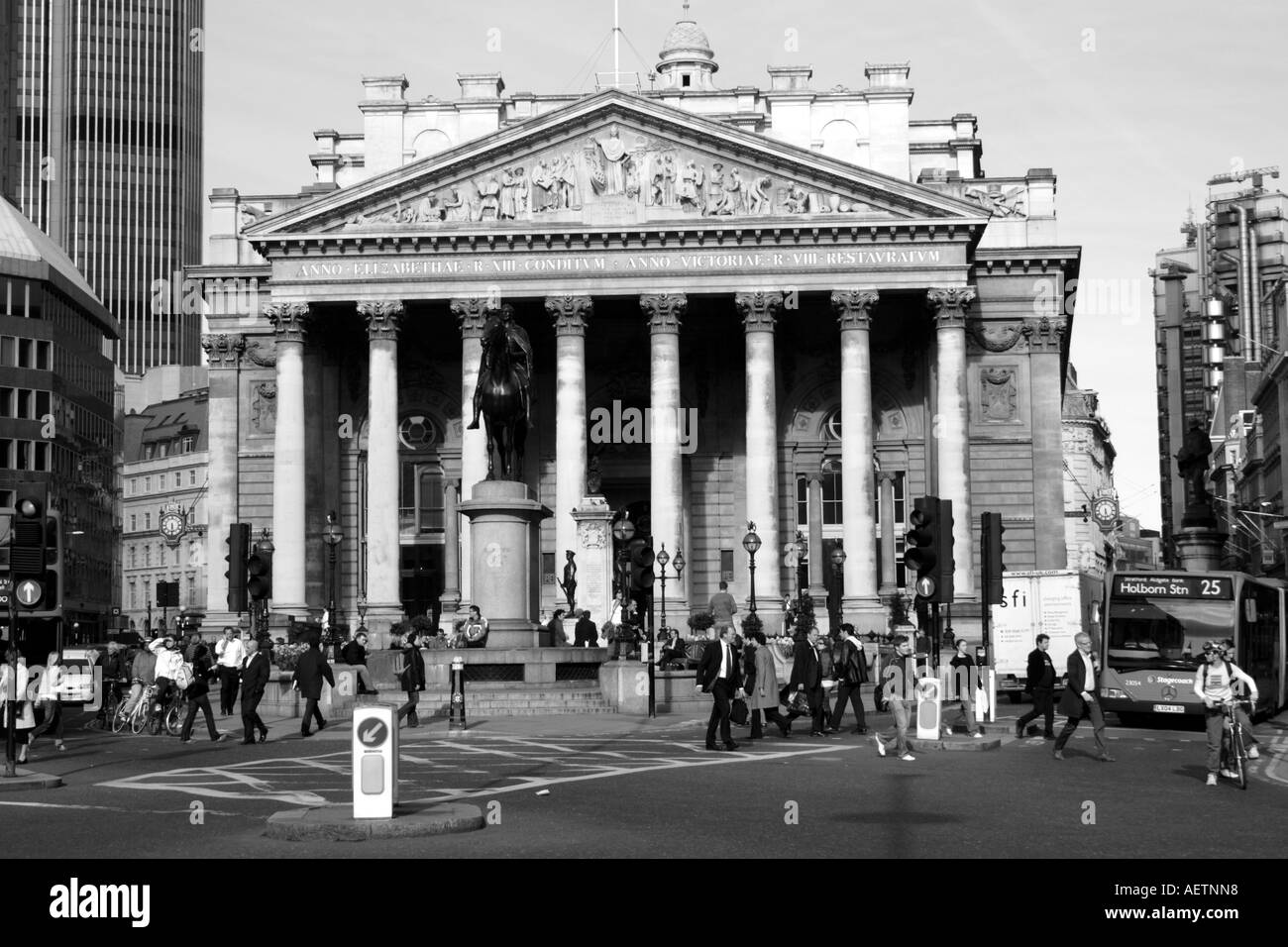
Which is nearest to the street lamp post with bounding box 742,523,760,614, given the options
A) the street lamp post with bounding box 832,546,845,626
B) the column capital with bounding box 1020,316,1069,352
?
the street lamp post with bounding box 832,546,845,626

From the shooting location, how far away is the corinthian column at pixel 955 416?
234 ft

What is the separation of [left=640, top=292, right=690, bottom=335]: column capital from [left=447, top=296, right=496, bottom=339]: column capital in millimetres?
6054

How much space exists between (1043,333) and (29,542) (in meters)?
53.7

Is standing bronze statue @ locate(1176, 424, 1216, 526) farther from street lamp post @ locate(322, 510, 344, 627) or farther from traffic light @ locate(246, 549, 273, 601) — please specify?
traffic light @ locate(246, 549, 273, 601)

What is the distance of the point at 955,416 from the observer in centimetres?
7162

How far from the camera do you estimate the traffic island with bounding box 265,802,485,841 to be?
19.3 meters

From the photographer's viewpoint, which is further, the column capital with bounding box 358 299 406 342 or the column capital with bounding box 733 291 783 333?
the column capital with bounding box 358 299 406 342

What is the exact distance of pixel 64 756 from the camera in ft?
113

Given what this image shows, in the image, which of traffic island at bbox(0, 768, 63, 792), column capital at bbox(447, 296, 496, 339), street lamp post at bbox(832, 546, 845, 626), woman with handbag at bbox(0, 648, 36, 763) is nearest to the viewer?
traffic island at bbox(0, 768, 63, 792)
